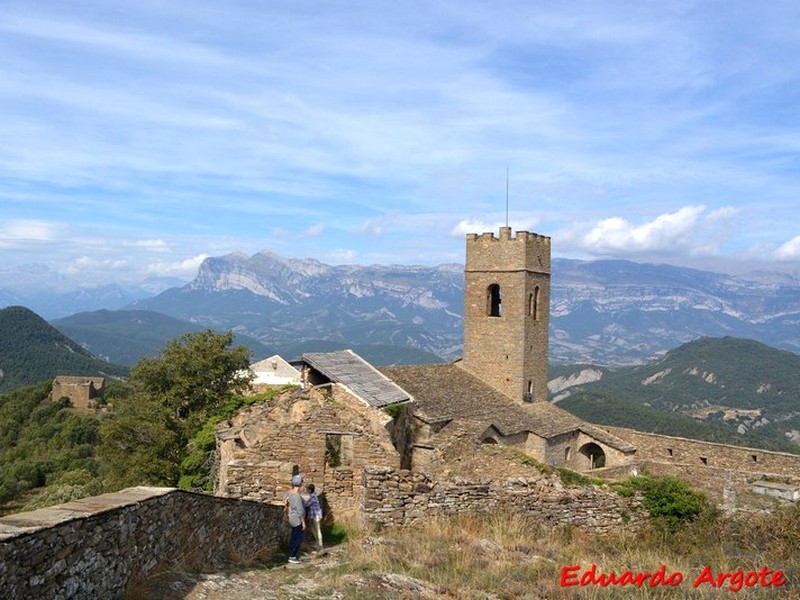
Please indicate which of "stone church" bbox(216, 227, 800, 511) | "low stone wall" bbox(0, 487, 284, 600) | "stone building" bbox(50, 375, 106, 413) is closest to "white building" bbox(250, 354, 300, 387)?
"stone church" bbox(216, 227, 800, 511)

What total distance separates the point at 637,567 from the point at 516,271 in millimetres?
27771

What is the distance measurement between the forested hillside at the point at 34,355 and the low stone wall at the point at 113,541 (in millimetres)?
139753

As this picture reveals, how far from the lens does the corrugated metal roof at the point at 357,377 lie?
21062mm

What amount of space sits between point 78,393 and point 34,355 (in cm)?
7776

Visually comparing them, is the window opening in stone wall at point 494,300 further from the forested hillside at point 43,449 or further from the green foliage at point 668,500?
the green foliage at point 668,500

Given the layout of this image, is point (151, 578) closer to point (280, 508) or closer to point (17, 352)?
point (280, 508)

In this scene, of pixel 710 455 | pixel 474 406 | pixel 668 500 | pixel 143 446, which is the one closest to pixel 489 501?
pixel 668 500

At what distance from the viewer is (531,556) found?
9.59m

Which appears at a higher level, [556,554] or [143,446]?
[556,554]

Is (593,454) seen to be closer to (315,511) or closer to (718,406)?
(315,511)

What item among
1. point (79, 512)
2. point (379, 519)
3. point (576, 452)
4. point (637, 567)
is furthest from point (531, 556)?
point (576, 452)

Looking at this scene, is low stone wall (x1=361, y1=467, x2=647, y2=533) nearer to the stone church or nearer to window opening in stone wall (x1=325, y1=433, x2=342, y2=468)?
the stone church

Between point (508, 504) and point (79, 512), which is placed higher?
point (79, 512)

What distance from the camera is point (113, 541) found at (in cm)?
635
